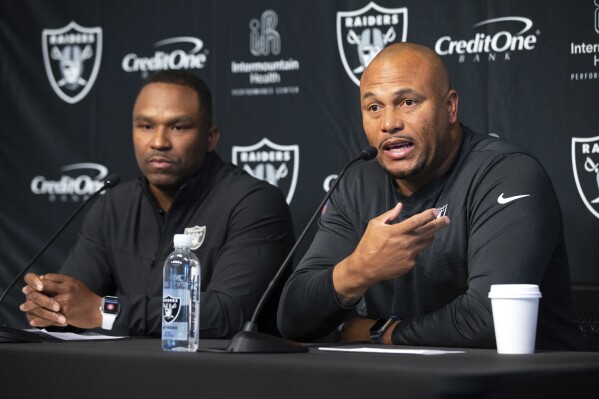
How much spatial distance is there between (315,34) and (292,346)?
86.0 inches

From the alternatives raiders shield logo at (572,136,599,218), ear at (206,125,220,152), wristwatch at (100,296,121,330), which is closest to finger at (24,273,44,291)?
wristwatch at (100,296,121,330)

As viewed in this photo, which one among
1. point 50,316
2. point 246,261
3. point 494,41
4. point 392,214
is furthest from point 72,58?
point 392,214

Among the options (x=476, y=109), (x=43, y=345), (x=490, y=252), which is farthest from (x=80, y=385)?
(x=476, y=109)

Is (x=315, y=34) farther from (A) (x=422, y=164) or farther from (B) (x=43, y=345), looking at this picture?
(B) (x=43, y=345)

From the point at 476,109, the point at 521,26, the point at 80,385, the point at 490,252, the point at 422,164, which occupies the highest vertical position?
the point at 521,26

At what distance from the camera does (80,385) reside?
1.70 m

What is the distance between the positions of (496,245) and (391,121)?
1.72 feet

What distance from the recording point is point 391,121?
8.43ft

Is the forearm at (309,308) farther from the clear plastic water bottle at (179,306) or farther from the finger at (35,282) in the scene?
the finger at (35,282)

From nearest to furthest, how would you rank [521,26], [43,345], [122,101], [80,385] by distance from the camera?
[80,385] → [43,345] → [521,26] → [122,101]

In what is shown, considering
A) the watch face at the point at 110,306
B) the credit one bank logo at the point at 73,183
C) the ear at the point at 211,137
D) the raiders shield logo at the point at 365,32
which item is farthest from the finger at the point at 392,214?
the credit one bank logo at the point at 73,183

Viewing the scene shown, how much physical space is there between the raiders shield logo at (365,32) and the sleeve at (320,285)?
1003mm

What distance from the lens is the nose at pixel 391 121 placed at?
2.57 metres

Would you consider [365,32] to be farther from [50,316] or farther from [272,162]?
[50,316]
